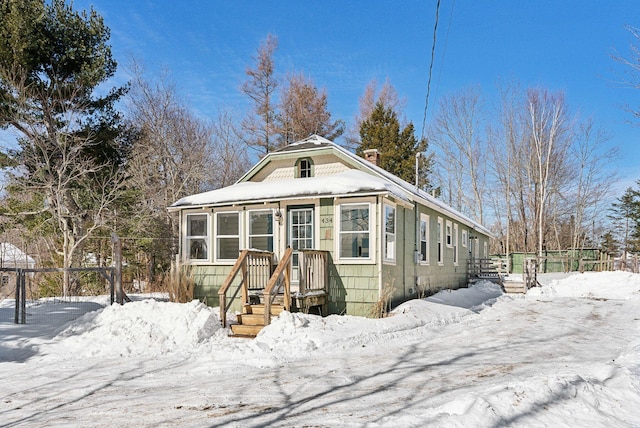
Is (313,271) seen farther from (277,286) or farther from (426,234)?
(426,234)

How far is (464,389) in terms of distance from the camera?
5422mm

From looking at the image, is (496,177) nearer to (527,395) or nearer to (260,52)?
(260,52)

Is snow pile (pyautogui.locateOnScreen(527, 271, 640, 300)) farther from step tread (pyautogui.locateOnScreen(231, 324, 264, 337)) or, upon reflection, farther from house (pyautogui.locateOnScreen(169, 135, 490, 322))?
step tread (pyautogui.locateOnScreen(231, 324, 264, 337))

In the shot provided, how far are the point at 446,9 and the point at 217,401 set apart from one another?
9184mm

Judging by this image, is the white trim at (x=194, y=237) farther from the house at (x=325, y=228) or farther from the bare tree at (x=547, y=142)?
the bare tree at (x=547, y=142)

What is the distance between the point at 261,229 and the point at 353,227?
2.68 meters

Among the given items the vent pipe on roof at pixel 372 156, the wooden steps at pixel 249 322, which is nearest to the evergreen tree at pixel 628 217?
the vent pipe on roof at pixel 372 156

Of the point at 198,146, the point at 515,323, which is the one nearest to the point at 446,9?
the point at 515,323

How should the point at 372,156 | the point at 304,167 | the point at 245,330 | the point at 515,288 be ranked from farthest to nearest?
the point at 515,288
the point at 372,156
the point at 304,167
the point at 245,330

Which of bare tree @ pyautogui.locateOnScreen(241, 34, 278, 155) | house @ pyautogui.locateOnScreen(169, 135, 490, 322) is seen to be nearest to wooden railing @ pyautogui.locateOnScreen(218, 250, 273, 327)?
house @ pyautogui.locateOnScreen(169, 135, 490, 322)

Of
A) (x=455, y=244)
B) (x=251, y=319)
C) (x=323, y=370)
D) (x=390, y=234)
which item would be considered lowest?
(x=323, y=370)

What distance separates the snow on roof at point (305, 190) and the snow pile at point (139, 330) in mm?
3706

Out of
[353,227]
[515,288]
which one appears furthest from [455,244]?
[353,227]

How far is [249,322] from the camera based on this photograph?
9.81 metres
